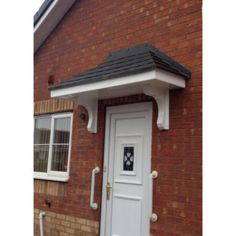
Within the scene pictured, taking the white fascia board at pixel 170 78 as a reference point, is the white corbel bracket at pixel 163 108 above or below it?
below

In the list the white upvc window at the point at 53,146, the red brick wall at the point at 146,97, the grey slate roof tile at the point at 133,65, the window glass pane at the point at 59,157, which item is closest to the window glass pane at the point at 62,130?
the white upvc window at the point at 53,146

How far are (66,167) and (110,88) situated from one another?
229 centimetres

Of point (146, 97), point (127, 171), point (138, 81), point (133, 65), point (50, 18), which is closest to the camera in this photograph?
point (138, 81)

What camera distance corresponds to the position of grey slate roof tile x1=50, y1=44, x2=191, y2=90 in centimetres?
391

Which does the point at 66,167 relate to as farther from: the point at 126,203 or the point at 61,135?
the point at 126,203

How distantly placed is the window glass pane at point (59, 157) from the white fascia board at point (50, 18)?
2426 mm

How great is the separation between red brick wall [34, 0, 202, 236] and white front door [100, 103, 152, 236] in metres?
0.15

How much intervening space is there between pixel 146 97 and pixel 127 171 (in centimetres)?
114

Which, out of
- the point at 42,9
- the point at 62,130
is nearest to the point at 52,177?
the point at 62,130

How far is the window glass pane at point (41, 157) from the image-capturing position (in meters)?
6.58

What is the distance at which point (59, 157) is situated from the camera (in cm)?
620

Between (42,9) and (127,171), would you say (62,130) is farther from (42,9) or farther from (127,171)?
(42,9)

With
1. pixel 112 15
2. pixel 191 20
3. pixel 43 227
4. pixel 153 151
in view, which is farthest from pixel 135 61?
pixel 43 227

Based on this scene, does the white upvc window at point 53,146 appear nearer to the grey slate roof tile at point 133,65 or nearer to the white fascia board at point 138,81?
the grey slate roof tile at point 133,65
